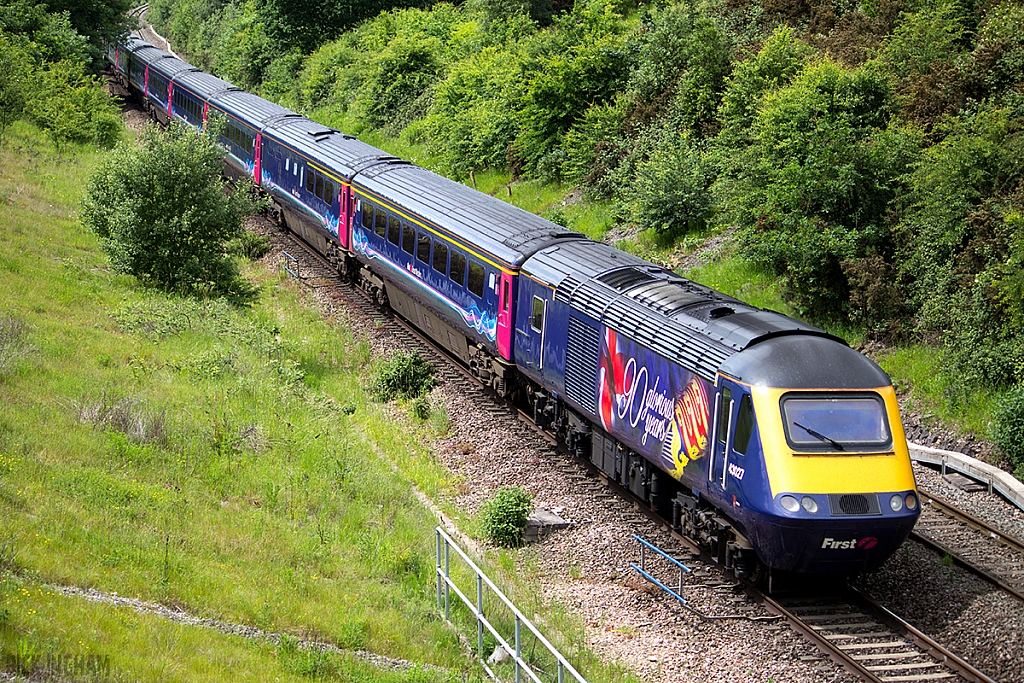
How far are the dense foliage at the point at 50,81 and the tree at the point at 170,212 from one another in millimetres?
17370

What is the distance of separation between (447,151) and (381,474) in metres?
23.6

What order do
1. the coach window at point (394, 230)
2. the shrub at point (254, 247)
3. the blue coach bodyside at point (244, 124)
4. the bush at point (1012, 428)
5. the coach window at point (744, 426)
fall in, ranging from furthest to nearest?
the blue coach bodyside at point (244, 124), the shrub at point (254, 247), the coach window at point (394, 230), the bush at point (1012, 428), the coach window at point (744, 426)

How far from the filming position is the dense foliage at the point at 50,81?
3822 cm

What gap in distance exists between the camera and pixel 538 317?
15.7 m

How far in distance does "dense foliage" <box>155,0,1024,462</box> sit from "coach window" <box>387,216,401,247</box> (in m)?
6.81

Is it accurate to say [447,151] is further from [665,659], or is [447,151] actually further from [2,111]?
[665,659]

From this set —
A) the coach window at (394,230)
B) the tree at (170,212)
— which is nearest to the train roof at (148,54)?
the tree at (170,212)

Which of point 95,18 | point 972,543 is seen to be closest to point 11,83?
point 95,18

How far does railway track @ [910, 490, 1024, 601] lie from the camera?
39.1 feet

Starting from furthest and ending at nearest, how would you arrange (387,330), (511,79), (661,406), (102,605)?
(511,79), (387,330), (661,406), (102,605)

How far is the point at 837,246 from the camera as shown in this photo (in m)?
18.9

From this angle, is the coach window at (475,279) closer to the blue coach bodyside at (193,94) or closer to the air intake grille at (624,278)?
the air intake grille at (624,278)

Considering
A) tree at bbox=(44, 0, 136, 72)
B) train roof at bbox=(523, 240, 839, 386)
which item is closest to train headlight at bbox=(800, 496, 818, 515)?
train roof at bbox=(523, 240, 839, 386)

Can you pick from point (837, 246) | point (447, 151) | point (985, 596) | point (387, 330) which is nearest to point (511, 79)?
point (447, 151)
